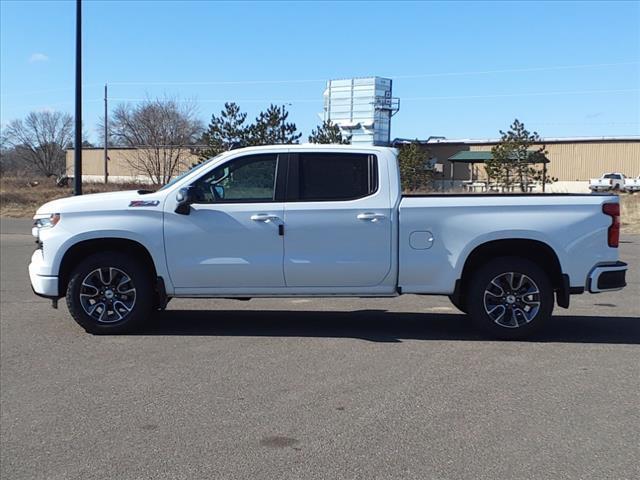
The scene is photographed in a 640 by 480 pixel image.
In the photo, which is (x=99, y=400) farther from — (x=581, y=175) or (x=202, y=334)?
(x=581, y=175)

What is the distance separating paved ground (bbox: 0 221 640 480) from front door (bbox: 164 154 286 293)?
671 mm

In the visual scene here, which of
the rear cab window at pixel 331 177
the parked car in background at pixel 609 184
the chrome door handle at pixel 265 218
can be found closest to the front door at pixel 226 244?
the chrome door handle at pixel 265 218

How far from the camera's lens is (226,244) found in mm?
7352

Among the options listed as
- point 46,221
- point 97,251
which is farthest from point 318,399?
point 46,221

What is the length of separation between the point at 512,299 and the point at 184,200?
3634mm

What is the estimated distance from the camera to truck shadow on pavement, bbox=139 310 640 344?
7555mm

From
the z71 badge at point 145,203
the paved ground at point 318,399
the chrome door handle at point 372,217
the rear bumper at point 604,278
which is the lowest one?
the paved ground at point 318,399

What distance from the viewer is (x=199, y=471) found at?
13.3ft

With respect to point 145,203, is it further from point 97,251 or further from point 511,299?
point 511,299

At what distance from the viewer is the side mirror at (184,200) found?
7293 millimetres

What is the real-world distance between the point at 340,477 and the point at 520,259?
13.5ft

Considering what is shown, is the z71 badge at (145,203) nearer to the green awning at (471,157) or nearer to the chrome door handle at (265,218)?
the chrome door handle at (265,218)

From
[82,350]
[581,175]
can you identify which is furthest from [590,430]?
[581,175]

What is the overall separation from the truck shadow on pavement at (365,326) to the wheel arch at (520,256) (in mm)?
549
